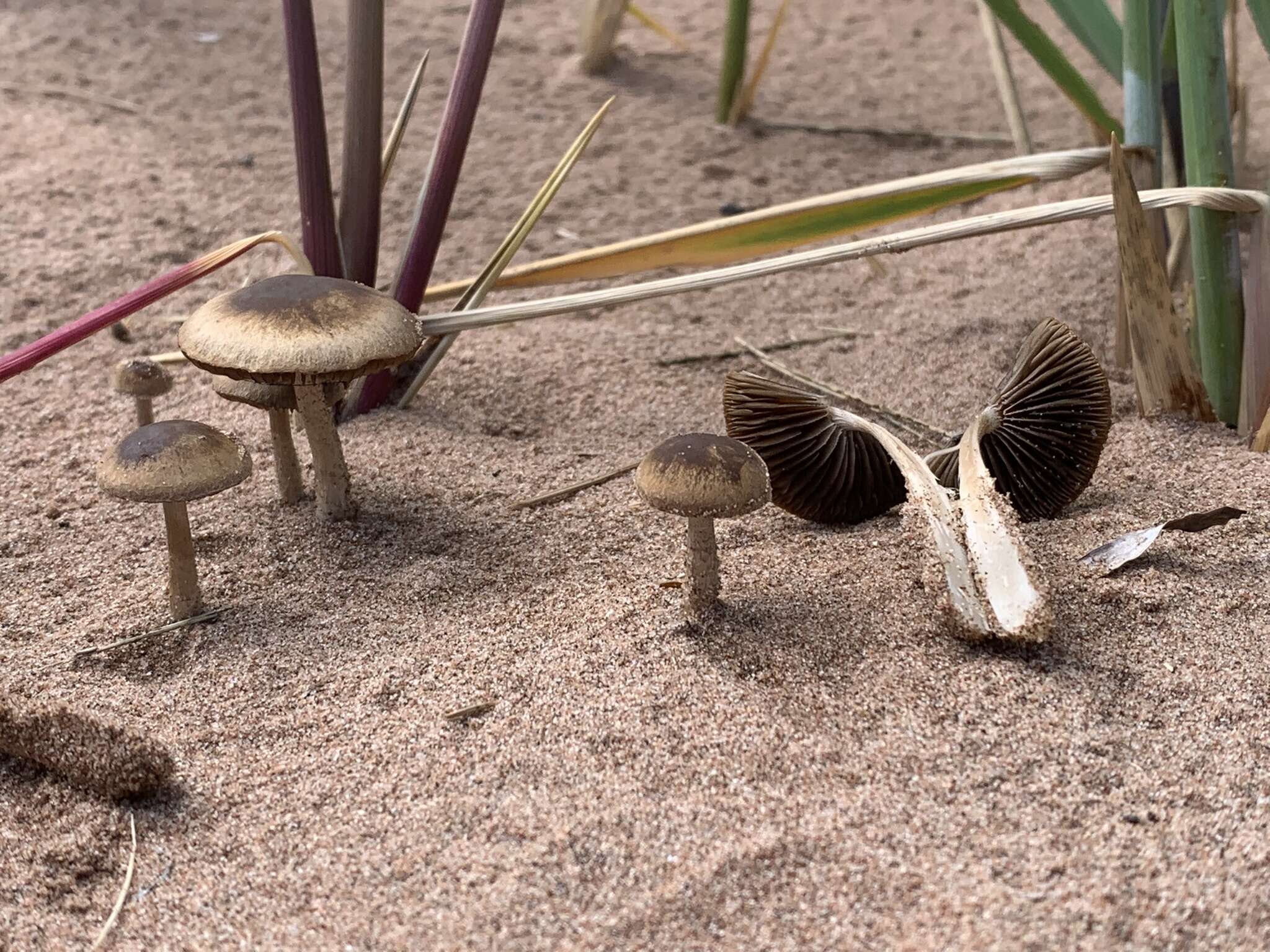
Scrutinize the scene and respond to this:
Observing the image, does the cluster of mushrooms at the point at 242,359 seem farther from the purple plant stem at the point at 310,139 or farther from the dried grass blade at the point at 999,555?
the dried grass blade at the point at 999,555

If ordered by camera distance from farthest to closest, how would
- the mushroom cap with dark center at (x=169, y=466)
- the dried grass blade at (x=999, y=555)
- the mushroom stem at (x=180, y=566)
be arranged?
the mushroom stem at (x=180, y=566) → the mushroom cap with dark center at (x=169, y=466) → the dried grass blade at (x=999, y=555)

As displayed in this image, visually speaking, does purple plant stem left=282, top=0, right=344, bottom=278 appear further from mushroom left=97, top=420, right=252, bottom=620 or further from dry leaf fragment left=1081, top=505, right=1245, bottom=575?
dry leaf fragment left=1081, top=505, right=1245, bottom=575

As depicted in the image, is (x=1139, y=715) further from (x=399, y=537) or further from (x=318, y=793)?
(x=399, y=537)

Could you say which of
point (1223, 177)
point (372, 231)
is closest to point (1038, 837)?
point (1223, 177)

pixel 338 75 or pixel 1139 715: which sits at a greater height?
pixel 338 75

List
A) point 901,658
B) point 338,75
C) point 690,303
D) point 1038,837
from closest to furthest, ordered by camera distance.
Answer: point 1038,837
point 901,658
point 690,303
point 338,75

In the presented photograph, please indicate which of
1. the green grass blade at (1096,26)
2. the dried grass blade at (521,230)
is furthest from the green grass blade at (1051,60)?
the dried grass blade at (521,230)
